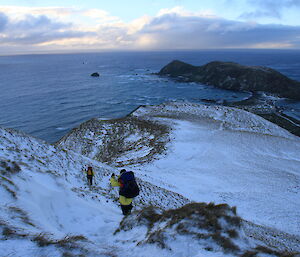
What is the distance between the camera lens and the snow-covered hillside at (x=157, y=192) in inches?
283

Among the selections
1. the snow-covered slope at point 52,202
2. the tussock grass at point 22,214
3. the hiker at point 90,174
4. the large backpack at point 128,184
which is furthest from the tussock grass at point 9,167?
the large backpack at point 128,184

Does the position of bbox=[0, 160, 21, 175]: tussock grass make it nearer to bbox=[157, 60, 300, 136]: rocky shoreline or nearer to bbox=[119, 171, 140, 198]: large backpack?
bbox=[119, 171, 140, 198]: large backpack

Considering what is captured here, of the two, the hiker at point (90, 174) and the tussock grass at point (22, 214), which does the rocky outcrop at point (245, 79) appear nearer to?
the hiker at point (90, 174)

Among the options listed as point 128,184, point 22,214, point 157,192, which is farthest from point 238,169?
point 22,214

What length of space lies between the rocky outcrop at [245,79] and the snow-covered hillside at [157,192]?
44.0m

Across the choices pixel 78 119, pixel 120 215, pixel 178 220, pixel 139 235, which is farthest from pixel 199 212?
pixel 78 119

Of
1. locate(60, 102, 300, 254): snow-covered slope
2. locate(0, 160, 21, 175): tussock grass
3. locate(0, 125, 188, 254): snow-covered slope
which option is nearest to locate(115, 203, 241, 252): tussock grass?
locate(0, 125, 188, 254): snow-covered slope

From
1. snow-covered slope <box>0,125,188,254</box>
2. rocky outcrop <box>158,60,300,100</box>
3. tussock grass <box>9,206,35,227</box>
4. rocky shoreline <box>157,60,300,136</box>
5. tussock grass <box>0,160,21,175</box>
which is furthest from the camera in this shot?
rocky outcrop <box>158,60,300,100</box>

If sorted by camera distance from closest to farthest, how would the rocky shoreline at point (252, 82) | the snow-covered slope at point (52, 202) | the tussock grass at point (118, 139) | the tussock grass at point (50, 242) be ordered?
the tussock grass at point (50, 242) < the snow-covered slope at point (52, 202) < the tussock grass at point (118, 139) < the rocky shoreline at point (252, 82)

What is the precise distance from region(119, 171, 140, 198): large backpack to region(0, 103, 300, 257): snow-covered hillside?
1115mm

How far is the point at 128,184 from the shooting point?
358 inches

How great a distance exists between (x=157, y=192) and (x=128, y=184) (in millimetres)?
7868

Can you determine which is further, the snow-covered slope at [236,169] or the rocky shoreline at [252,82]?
the rocky shoreline at [252,82]

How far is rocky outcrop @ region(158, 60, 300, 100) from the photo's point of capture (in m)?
74.2
